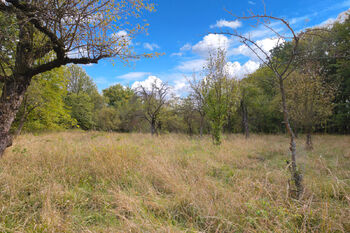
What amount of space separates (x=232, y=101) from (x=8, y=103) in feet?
34.5

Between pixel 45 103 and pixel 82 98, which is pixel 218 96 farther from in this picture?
pixel 82 98

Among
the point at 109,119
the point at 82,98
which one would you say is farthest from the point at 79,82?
the point at 109,119

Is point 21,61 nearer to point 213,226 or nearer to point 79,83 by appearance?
point 213,226

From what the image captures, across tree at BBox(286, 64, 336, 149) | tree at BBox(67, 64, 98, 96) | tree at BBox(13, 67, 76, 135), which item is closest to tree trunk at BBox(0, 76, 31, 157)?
tree at BBox(13, 67, 76, 135)

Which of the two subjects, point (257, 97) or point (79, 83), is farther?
point (79, 83)

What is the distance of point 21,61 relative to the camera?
4254mm

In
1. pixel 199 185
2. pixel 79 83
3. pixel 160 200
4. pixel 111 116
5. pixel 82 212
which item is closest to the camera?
pixel 82 212

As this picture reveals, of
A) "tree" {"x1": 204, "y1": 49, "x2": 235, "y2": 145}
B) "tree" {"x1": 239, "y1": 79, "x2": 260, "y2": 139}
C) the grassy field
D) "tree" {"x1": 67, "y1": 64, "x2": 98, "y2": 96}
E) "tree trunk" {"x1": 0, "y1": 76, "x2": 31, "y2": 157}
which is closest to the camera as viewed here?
the grassy field

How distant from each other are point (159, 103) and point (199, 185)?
16950mm

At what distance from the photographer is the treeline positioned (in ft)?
30.1

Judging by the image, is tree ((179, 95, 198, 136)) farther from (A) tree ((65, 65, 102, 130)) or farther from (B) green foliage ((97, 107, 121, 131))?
(A) tree ((65, 65, 102, 130))

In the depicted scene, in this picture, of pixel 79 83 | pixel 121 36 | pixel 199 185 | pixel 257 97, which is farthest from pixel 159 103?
pixel 79 83

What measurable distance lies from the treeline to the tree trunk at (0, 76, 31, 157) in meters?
4.89

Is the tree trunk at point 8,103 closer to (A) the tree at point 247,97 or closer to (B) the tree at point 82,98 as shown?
(A) the tree at point 247,97
